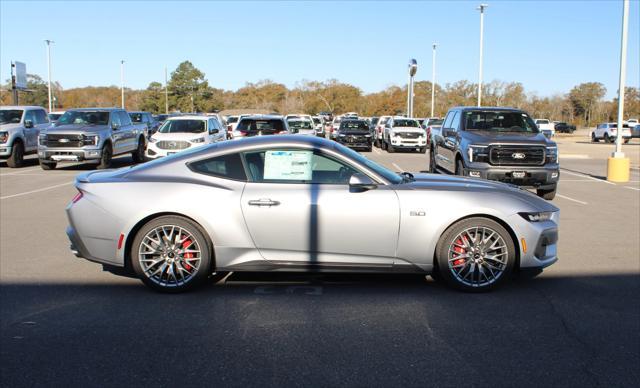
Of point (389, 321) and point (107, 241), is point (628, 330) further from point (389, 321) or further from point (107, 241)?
point (107, 241)

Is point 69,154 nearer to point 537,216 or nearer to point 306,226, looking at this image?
point 306,226

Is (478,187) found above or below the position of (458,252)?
above

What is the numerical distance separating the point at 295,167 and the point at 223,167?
71 centimetres

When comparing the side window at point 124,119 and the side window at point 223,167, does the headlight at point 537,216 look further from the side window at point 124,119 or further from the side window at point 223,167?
the side window at point 124,119

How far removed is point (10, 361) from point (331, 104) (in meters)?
114

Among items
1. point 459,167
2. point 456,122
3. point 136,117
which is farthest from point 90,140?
point 136,117

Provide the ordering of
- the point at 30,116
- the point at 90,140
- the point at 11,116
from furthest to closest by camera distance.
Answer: the point at 30,116 < the point at 11,116 < the point at 90,140

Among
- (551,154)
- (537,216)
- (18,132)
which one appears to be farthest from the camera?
(18,132)

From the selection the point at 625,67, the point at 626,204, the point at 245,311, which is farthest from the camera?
the point at 625,67

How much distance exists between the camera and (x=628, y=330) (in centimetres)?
520

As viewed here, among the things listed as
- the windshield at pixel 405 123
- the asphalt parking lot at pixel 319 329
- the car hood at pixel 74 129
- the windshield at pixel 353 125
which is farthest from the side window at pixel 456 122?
the windshield at pixel 405 123

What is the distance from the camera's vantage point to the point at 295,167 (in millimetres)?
6305

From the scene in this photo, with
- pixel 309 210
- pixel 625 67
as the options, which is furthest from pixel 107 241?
pixel 625 67

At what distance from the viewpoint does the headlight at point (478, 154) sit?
13.0 m
